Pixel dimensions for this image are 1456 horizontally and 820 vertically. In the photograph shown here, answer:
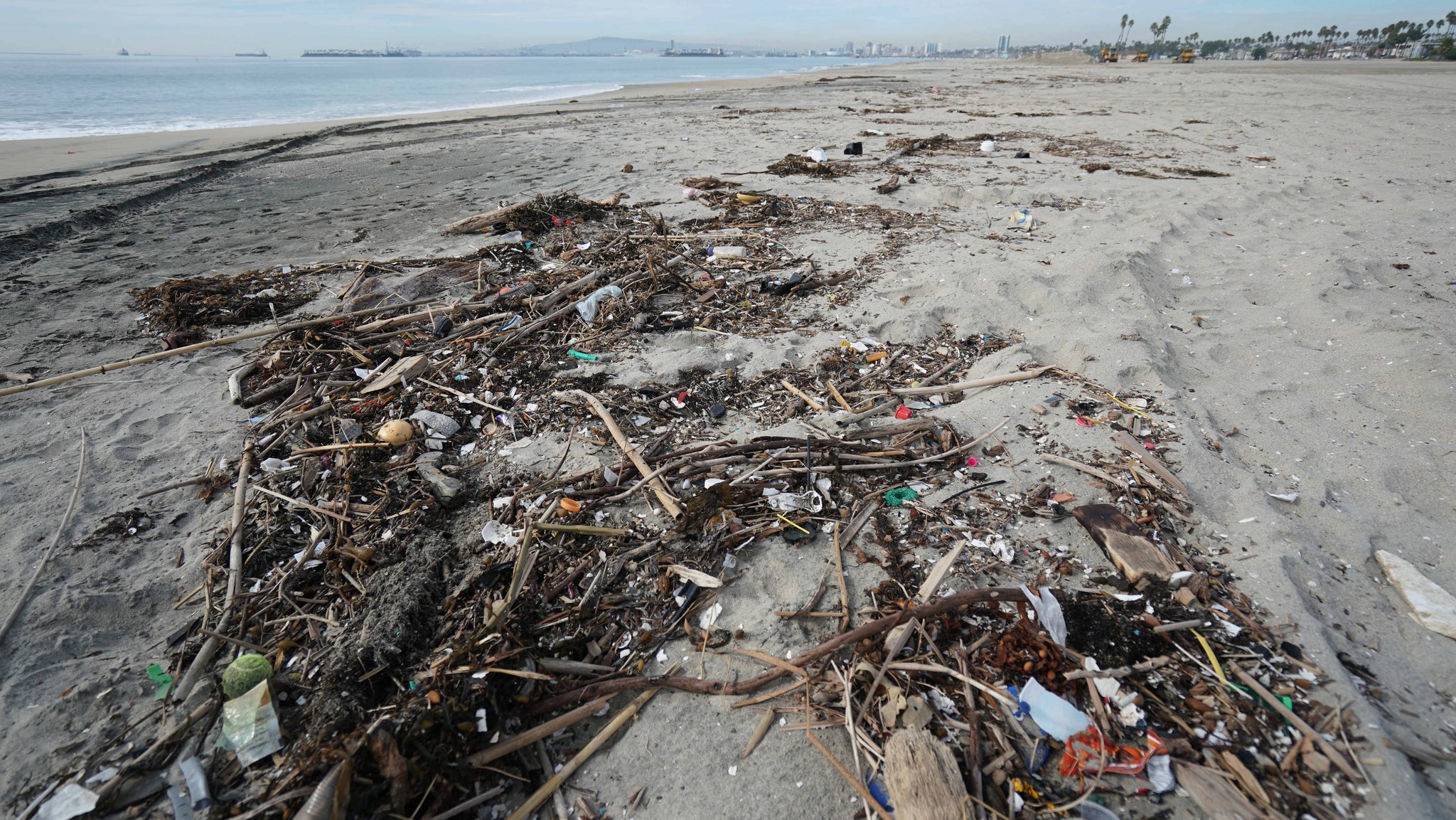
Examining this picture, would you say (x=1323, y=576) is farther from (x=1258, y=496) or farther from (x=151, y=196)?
(x=151, y=196)

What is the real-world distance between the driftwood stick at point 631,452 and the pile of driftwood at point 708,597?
0.06 feet

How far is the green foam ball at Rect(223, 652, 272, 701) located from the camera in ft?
5.90

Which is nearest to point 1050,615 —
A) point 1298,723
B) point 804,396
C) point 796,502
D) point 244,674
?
point 1298,723

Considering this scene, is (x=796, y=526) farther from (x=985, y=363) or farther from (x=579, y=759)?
(x=985, y=363)

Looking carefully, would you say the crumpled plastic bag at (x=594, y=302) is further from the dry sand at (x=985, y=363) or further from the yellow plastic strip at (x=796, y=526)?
the yellow plastic strip at (x=796, y=526)

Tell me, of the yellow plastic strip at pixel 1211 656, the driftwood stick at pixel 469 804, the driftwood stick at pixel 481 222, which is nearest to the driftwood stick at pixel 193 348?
the driftwood stick at pixel 481 222

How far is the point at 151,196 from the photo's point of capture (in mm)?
7984

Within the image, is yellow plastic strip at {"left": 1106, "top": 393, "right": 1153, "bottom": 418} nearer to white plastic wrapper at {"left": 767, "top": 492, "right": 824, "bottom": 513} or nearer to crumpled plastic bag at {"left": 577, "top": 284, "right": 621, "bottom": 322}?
white plastic wrapper at {"left": 767, "top": 492, "right": 824, "bottom": 513}

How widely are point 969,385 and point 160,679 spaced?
353cm

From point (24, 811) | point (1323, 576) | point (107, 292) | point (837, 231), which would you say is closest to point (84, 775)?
point (24, 811)

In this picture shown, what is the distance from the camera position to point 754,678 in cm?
180

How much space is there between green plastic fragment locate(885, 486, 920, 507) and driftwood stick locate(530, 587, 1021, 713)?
52 cm

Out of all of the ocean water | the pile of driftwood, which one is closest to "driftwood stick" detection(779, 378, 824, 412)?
the pile of driftwood

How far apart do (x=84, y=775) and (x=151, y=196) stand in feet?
32.1
